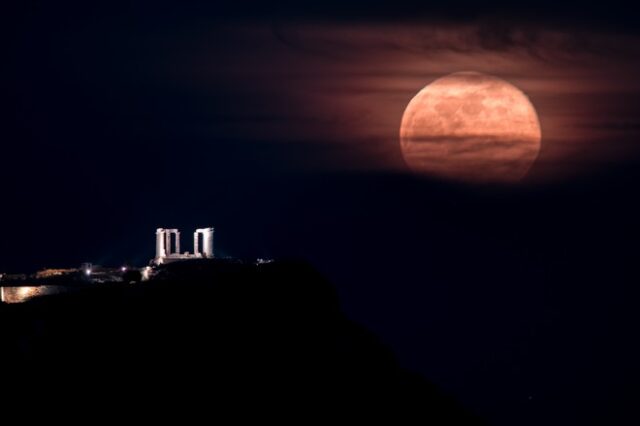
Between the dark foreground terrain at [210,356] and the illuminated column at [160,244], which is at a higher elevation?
the illuminated column at [160,244]

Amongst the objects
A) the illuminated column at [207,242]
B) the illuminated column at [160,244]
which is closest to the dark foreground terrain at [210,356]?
the illuminated column at [160,244]

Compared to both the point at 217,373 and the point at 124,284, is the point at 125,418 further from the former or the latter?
the point at 124,284

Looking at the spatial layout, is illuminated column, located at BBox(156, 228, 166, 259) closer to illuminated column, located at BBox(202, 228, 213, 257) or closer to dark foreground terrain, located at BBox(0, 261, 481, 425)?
illuminated column, located at BBox(202, 228, 213, 257)

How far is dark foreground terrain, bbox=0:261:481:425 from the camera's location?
7394 cm

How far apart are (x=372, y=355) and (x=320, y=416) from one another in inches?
660

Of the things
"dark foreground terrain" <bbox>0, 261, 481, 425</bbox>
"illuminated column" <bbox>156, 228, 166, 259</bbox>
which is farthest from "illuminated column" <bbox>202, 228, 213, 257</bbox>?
"dark foreground terrain" <bbox>0, 261, 481, 425</bbox>

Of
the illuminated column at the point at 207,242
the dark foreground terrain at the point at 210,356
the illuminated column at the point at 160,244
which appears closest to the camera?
the dark foreground terrain at the point at 210,356

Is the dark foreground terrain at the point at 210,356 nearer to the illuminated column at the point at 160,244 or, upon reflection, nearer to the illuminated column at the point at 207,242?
the illuminated column at the point at 160,244

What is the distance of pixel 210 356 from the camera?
266ft

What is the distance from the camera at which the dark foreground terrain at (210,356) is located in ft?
243

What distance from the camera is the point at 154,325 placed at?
83.2 m

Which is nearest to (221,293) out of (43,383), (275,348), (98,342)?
(275,348)

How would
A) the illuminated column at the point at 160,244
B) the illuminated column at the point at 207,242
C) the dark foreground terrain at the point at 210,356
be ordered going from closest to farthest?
the dark foreground terrain at the point at 210,356
the illuminated column at the point at 160,244
the illuminated column at the point at 207,242

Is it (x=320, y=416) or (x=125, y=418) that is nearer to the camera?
(x=125, y=418)
